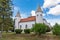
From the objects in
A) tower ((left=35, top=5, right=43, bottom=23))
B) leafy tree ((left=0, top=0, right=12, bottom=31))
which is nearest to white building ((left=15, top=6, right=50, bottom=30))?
tower ((left=35, top=5, right=43, bottom=23))

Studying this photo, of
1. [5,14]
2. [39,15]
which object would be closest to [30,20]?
[39,15]

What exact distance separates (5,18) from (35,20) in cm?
5678

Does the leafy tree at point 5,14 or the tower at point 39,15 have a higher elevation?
the tower at point 39,15

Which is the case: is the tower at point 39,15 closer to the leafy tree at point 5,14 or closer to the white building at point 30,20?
the white building at point 30,20

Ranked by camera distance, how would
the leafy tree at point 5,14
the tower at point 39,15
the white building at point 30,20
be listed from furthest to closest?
the white building at point 30,20
the tower at point 39,15
the leafy tree at point 5,14

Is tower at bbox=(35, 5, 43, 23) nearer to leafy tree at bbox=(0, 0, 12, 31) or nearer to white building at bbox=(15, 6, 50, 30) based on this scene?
white building at bbox=(15, 6, 50, 30)

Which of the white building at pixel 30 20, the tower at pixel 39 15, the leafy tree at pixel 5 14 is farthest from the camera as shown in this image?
the white building at pixel 30 20

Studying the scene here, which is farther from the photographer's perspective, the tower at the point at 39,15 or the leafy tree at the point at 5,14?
the tower at the point at 39,15

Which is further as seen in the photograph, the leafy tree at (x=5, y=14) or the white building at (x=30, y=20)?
the white building at (x=30, y=20)

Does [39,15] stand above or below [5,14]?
above

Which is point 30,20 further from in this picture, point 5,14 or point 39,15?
point 5,14

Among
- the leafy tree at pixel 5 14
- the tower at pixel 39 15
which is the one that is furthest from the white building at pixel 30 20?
the leafy tree at pixel 5 14

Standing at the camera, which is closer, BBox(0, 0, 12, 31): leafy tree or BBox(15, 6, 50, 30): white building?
BBox(0, 0, 12, 31): leafy tree

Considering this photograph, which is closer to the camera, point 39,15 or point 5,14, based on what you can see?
point 5,14
